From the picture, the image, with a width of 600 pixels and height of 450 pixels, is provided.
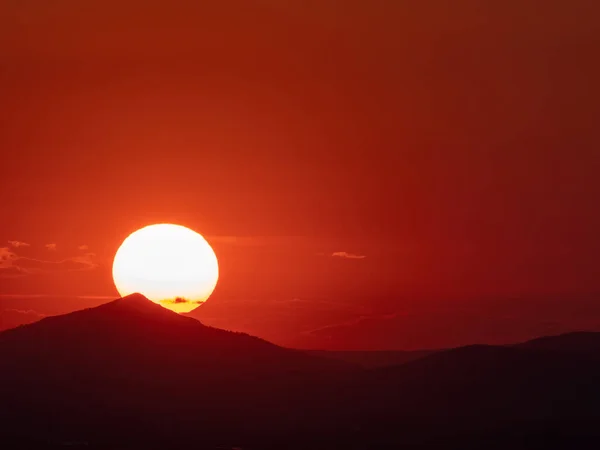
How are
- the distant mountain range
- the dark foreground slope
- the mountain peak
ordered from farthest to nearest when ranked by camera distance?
1. the mountain peak
2. the dark foreground slope
3. the distant mountain range

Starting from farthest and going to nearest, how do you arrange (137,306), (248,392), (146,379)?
(137,306) → (248,392) → (146,379)

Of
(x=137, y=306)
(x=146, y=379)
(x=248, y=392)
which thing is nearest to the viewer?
(x=146, y=379)

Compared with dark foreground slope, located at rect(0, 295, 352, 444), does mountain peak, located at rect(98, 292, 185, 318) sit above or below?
above

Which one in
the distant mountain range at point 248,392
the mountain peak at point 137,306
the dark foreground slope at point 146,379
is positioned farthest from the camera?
the mountain peak at point 137,306

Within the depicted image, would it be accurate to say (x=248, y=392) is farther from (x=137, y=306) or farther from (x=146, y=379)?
(x=137, y=306)

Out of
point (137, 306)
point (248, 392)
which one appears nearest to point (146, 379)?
point (248, 392)

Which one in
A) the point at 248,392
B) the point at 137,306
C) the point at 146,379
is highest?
the point at 137,306

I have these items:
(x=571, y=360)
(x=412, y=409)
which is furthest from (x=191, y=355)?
(x=571, y=360)

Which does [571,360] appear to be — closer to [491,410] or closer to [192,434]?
[491,410]

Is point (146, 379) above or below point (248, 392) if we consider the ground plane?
above

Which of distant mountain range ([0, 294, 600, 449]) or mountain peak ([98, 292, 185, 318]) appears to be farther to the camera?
mountain peak ([98, 292, 185, 318])
